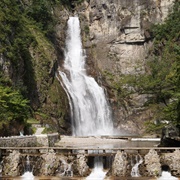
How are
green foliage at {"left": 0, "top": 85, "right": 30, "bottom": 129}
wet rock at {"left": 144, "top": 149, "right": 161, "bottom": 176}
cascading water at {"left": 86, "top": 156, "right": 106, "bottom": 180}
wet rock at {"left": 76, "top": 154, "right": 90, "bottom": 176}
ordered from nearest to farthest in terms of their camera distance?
wet rock at {"left": 144, "top": 149, "right": 161, "bottom": 176}
cascading water at {"left": 86, "top": 156, "right": 106, "bottom": 180}
wet rock at {"left": 76, "top": 154, "right": 90, "bottom": 176}
green foliage at {"left": 0, "top": 85, "right": 30, "bottom": 129}

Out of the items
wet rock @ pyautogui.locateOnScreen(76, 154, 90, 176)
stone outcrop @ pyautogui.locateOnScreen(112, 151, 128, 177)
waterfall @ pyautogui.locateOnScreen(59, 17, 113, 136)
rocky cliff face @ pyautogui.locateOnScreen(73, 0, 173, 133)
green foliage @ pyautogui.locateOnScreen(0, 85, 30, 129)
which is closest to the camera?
stone outcrop @ pyautogui.locateOnScreen(112, 151, 128, 177)

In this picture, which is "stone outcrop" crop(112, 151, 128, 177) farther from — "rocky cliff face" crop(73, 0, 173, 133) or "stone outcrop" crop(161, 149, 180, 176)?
"rocky cliff face" crop(73, 0, 173, 133)

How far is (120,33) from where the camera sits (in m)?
58.5

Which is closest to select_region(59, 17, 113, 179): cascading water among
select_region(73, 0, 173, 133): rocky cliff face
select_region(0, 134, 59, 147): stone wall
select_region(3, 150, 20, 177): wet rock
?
select_region(73, 0, 173, 133): rocky cliff face

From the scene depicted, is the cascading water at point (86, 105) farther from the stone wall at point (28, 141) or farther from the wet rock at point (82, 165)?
the wet rock at point (82, 165)

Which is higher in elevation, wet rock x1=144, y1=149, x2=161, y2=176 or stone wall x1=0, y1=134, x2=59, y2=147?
stone wall x1=0, y1=134, x2=59, y2=147

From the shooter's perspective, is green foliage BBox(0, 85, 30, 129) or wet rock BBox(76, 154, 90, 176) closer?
wet rock BBox(76, 154, 90, 176)

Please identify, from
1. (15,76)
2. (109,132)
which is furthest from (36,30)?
(109,132)

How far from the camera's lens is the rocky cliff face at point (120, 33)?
5619 cm

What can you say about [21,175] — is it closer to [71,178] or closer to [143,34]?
[71,178]

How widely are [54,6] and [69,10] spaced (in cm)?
384

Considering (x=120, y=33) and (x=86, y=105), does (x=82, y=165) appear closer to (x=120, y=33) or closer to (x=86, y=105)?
(x=86, y=105)

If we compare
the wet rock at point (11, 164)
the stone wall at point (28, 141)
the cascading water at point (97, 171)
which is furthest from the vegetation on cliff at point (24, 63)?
the cascading water at point (97, 171)

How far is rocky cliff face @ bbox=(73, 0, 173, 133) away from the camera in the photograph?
5619 centimetres
